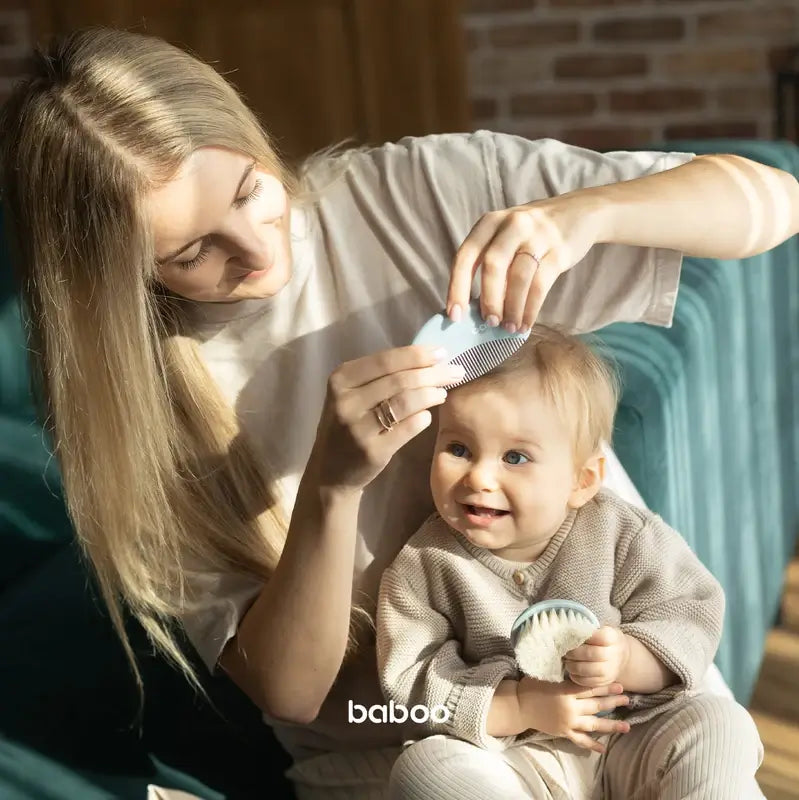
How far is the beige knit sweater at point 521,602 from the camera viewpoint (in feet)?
2.49

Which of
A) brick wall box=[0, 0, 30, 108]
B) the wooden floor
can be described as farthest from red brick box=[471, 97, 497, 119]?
the wooden floor

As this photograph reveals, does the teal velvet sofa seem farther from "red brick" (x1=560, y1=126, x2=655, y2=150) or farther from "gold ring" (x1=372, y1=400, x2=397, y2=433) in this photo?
"red brick" (x1=560, y1=126, x2=655, y2=150)

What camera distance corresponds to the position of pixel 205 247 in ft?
2.44

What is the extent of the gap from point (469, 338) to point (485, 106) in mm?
1829

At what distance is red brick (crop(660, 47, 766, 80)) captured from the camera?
223 centimetres

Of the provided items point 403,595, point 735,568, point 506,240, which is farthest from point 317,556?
point 735,568

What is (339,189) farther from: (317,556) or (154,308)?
(317,556)

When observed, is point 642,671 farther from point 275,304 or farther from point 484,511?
point 275,304

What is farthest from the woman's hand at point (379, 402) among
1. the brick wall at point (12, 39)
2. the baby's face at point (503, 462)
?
the brick wall at point (12, 39)

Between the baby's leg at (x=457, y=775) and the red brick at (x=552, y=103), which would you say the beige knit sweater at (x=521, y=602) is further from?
the red brick at (x=552, y=103)

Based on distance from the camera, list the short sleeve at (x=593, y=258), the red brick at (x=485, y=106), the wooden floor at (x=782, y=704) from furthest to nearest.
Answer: the red brick at (x=485, y=106) < the wooden floor at (x=782, y=704) < the short sleeve at (x=593, y=258)

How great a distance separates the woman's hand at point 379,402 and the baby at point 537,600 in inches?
4.8

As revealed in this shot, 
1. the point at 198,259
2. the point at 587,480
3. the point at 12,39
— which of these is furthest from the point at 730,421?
the point at 12,39

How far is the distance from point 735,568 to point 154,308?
71 centimetres
